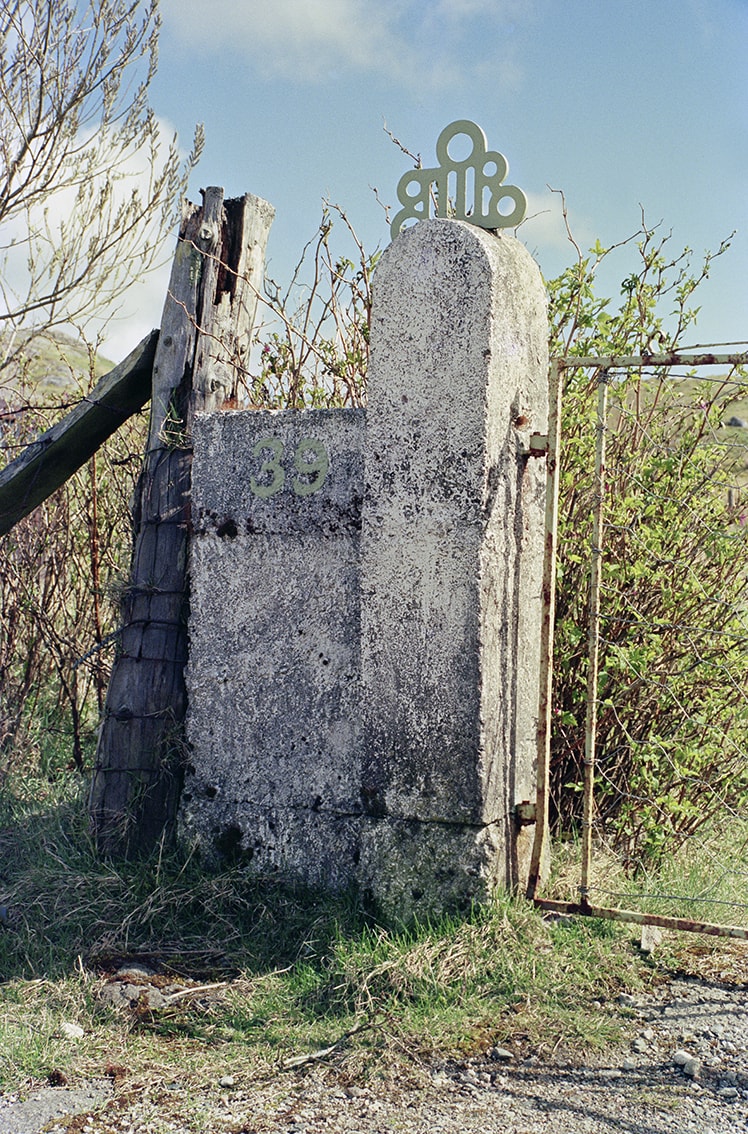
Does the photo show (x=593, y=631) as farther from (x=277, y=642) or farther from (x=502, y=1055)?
(x=502, y=1055)

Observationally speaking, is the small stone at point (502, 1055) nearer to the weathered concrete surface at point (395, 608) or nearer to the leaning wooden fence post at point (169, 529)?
the weathered concrete surface at point (395, 608)

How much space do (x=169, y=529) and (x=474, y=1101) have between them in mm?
2472

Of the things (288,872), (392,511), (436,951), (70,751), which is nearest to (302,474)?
(392,511)

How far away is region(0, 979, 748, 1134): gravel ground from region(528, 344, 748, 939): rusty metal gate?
103cm

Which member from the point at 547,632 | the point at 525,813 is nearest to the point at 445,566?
the point at 547,632

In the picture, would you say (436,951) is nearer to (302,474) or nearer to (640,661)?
(640,661)

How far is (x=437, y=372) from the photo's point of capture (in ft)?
11.4

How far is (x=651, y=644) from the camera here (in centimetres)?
423

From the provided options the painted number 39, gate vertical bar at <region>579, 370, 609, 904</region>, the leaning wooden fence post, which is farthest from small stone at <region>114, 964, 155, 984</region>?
the painted number 39

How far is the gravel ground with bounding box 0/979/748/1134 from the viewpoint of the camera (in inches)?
105

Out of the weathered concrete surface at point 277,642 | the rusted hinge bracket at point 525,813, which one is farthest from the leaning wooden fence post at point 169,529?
the rusted hinge bracket at point 525,813

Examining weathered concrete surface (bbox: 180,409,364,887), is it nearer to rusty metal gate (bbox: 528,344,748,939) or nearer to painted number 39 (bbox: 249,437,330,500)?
painted number 39 (bbox: 249,437,330,500)

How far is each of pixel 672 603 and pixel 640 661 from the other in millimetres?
404

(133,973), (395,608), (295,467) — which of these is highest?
(295,467)
